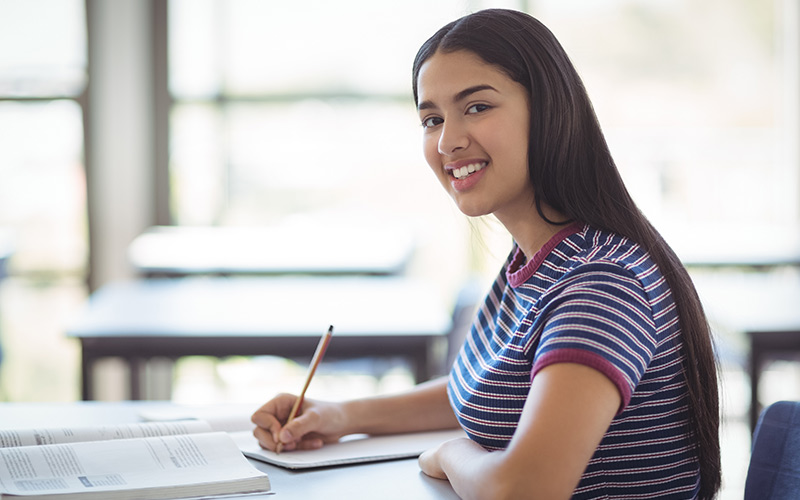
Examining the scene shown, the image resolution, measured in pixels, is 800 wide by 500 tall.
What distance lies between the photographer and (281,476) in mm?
1182

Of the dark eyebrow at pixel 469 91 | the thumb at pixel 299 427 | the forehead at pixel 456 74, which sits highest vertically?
the forehead at pixel 456 74

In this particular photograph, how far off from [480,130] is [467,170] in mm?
70

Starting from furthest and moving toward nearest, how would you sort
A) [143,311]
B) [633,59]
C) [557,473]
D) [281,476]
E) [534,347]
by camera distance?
[633,59], [143,311], [281,476], [534,347], [557,473]

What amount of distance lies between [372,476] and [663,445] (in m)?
0.39

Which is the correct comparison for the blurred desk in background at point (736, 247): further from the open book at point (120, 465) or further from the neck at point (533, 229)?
the open book at point (120, 465)

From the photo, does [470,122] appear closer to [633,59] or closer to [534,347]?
[534,347]

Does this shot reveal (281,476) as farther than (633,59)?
No

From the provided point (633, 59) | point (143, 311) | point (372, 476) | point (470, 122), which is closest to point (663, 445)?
point (372, 476)

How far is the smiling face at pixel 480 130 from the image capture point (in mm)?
1177

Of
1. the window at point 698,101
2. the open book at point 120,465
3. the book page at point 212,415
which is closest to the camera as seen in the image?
the open book at point 120,465

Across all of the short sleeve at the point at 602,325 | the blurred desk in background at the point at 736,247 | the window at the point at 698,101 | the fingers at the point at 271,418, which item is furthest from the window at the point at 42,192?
the short sleeve at the point at 602,325

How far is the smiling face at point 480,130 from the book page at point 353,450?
386 millimetres

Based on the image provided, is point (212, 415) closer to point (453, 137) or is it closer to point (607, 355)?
point (453, 137)

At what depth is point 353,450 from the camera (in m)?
1.31
